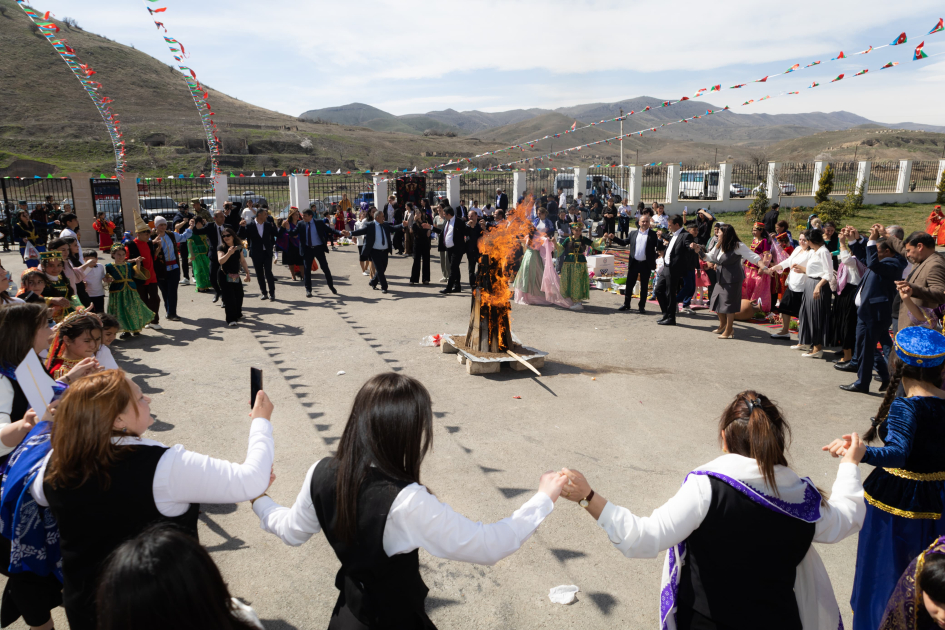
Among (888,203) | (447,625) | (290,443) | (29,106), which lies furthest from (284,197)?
(29,106)

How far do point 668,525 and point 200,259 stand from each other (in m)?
12.4

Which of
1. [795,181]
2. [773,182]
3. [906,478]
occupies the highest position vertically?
[795,181]

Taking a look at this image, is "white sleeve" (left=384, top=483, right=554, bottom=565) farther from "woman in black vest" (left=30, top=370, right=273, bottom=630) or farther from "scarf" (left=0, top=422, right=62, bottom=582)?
"scarf" (left=0, top=422, right=62, bottom=582)

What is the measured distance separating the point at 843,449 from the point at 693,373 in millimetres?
5301

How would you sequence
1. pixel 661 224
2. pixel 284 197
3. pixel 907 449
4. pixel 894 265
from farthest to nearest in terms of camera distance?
pixel 284 197 < pixel 661 224 < pixel 894 265 < pixel 907 449

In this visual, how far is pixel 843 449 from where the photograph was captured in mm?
2490

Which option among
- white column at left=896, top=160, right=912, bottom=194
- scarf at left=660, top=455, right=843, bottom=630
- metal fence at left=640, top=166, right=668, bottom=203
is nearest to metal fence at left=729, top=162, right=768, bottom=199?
metal fence at left=640, top=166, right=668, bottom=203

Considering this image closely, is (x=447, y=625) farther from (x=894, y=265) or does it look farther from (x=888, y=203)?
(x=888, y=203)

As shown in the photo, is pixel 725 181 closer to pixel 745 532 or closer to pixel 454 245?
pixel 454 245

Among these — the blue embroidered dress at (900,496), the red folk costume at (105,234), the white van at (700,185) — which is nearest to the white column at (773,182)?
the white van at (700,185)

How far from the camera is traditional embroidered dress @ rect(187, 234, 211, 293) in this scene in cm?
1251

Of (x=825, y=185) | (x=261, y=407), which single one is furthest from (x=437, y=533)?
(x=825, y=185)

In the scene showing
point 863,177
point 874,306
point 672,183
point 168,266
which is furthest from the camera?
point 863,177

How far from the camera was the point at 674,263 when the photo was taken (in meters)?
9.82
